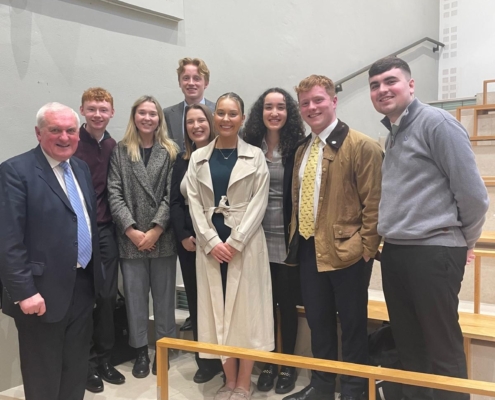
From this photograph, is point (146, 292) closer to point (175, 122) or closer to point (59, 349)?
point (59, 349)

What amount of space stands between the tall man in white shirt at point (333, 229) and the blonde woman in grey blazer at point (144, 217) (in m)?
0.78

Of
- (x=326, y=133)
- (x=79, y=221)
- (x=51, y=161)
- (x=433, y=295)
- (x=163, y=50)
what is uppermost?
(x=163, y=50)

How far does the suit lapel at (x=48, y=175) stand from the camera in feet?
5.74

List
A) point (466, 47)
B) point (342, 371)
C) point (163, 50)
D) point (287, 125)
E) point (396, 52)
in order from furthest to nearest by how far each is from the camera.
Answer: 1. point (466, 47)
2. point (396, 52)
3. point (163, 50)
4. point (287, 125)
5. point (342, 371)

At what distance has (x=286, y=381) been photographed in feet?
6.97

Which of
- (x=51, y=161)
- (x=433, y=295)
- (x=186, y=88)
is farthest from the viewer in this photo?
(x=186, y=88)

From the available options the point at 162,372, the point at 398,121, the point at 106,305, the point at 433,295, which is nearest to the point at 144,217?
the point at 106,305

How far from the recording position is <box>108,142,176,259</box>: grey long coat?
2.42 meters

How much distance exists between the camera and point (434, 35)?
6.29 metres

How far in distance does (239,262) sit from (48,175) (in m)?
0.89

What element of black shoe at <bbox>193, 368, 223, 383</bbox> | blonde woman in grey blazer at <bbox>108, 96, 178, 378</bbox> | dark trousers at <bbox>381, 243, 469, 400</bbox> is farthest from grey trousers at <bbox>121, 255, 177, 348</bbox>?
dark trousers at <bbox>381, 243, 469, 400</bbox>

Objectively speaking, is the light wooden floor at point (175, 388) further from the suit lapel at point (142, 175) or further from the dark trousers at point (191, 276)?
the suit lapel at point (142, 175)

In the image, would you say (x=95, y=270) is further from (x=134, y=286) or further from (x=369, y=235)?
(x=369, y=235)

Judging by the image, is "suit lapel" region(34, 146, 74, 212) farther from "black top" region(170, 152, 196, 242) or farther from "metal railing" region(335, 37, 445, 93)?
"metal railing" region(335, 37, 445, 93)
